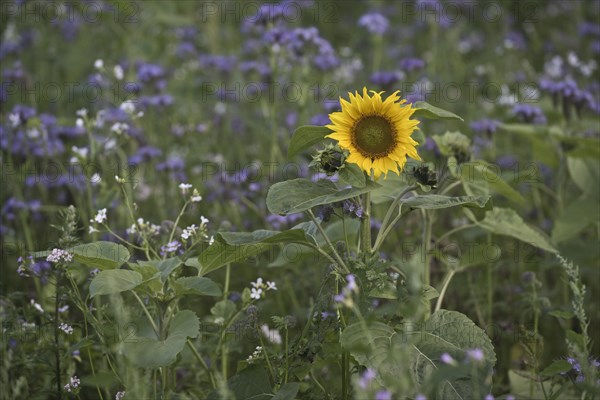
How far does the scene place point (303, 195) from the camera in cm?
206

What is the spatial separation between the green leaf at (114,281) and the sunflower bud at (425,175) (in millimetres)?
762

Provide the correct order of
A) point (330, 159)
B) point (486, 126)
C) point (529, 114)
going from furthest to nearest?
1. point (486, 126)
2. point (529, 114)
3. point (330, 159)

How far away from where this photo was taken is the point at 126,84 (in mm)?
4609

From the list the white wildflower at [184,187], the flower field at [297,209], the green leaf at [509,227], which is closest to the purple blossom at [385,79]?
the flower field at [297,209]

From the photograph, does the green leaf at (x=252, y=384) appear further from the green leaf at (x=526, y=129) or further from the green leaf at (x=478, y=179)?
the green leaf at (x=526, y=129)

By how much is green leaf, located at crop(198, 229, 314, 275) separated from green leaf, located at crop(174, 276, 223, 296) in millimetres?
61

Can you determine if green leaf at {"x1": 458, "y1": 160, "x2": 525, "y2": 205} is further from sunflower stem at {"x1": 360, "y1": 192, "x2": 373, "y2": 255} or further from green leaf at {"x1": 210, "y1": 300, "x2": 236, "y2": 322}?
green leaf at {"x1": 210, "y1": 300, "x2": 236, "y2": 322}

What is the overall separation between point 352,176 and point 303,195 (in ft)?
0.46

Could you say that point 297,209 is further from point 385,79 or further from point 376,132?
point 385,79


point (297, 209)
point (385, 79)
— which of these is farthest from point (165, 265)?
point (385, 79)

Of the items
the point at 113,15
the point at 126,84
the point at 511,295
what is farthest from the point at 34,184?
the point at 511,295

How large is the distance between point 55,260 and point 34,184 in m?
1.98

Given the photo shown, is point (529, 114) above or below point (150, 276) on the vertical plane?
above

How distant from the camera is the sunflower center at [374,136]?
2.08 meters
